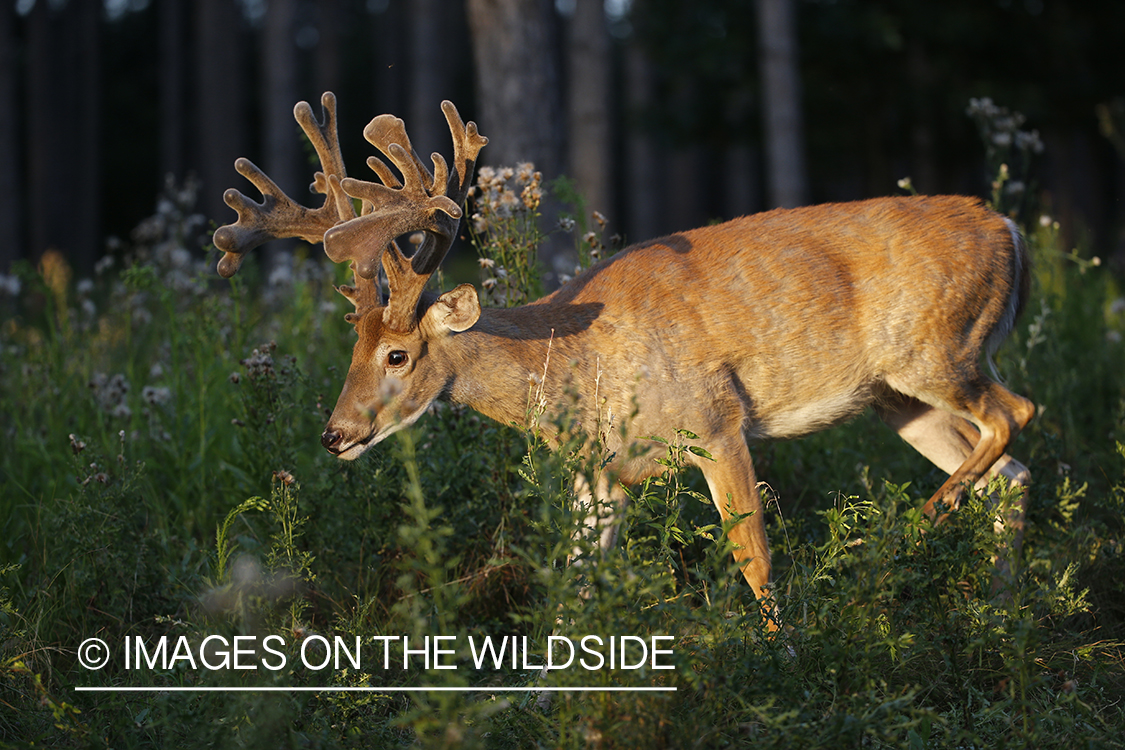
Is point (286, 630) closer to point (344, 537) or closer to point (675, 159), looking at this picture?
point (344, 537)

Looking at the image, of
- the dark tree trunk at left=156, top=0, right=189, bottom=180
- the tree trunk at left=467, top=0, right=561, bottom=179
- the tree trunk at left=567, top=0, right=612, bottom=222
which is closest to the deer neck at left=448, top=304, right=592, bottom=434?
the tree trunk at left=467, top=0, right=561, bottom=179

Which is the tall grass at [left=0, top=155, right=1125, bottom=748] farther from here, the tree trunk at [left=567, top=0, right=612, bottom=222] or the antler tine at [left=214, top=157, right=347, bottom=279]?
the tree trunk at [left=567, top=0, right=612, bottom=222]

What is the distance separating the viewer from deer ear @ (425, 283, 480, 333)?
3.94 metres

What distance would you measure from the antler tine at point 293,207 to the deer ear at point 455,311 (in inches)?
26.4

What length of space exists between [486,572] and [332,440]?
2.95 ft

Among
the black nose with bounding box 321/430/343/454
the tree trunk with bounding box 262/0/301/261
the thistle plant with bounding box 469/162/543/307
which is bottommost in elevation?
the black nose with bounding box 321/430/343/454

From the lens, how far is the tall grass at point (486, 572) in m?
2.91

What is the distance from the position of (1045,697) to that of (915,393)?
1.43 m

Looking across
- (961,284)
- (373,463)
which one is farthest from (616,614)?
(961,284)

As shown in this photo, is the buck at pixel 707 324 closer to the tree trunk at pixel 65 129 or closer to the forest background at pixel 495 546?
the forest background at pixel 495 546

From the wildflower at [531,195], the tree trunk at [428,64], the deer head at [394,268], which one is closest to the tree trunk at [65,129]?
the tree trunk at [428,64]

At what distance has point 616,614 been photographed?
2766 millimetres

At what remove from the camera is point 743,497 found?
403cm

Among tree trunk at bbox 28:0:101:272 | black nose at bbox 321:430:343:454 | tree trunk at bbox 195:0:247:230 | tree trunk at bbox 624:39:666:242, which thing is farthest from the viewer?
tree trunk at bbox 624:39:666:242
